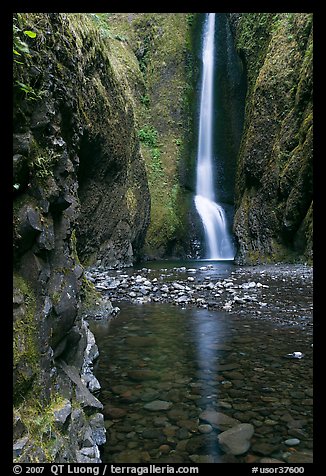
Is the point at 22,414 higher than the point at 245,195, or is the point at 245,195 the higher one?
the point at 245,195

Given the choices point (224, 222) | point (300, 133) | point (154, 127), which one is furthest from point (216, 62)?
point (300, 133)

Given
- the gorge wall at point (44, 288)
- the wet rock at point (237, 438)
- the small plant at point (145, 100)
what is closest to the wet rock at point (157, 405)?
the gorge wall at point (44, 288)

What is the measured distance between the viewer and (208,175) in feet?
91.0

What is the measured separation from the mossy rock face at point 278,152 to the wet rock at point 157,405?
12.1m

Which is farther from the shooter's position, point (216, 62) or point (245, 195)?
point (216, 62)

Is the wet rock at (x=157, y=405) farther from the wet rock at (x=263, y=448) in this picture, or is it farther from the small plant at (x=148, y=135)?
the small plant at (x=148, y=135)

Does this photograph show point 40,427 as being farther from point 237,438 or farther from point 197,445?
point 237,438

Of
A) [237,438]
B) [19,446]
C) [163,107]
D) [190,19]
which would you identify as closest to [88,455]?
[19,446]

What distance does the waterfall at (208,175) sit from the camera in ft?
77.0

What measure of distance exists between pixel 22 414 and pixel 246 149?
745 inches
